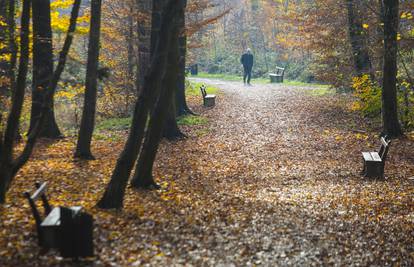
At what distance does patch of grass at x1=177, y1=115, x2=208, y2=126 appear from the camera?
1811 cm

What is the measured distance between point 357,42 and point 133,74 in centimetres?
989

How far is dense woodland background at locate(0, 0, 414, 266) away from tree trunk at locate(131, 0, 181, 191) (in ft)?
0.07

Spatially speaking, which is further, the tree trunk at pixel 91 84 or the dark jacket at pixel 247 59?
the dark jacket at pixel 247 59

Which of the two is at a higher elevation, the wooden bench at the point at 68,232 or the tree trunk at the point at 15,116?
the tree trunk at the point at 15,116

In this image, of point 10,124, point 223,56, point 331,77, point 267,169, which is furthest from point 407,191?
point 223,56

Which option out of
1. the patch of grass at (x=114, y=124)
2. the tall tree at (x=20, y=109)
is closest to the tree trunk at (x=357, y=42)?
the patch of grass at (x=114, y=124)

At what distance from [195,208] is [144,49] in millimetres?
9935

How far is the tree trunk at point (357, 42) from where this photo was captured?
1822 cm

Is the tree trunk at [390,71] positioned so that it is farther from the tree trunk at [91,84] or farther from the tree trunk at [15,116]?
the tree trunk at [15,116]

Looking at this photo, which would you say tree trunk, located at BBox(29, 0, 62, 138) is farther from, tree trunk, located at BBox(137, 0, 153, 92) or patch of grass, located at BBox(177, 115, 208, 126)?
patch of grass, located at BBox(177, 115, 208, 126)

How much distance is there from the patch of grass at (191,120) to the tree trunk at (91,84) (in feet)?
20.0

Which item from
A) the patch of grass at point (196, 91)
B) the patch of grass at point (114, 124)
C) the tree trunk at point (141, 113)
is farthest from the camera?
the patch of grass at point (196, 91)

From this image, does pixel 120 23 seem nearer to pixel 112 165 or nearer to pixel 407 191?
pixel 112 165

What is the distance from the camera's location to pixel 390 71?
46.3 feet
